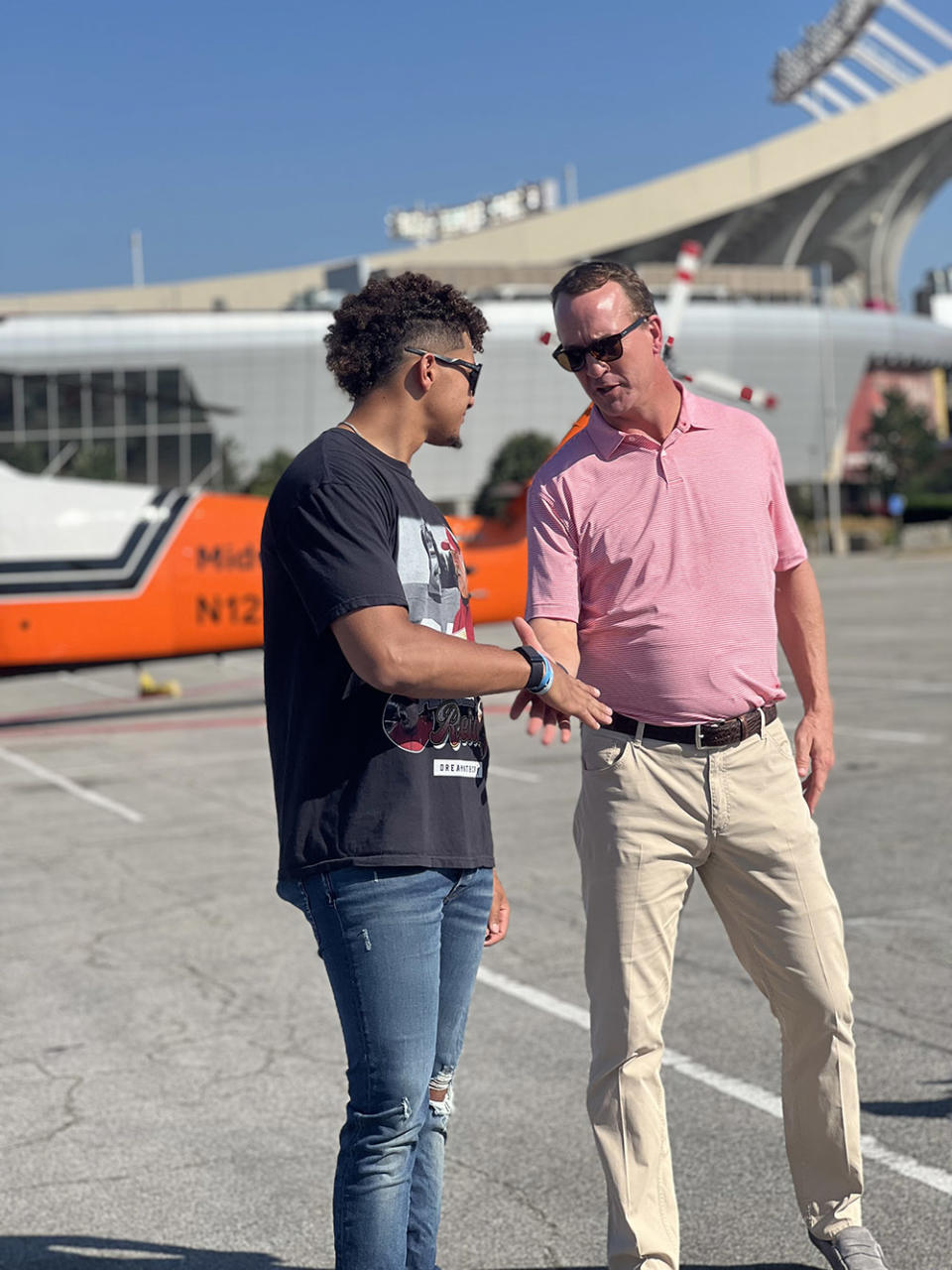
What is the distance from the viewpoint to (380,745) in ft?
9.73

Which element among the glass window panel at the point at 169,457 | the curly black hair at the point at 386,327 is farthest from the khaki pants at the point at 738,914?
the glass window panel at the point at 169,457

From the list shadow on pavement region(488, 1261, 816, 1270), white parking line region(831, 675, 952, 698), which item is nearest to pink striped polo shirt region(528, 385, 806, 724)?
shadow on pavement region(488, 1261, 816, 1270)

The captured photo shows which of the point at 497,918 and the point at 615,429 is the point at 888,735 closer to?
the point at 615,429

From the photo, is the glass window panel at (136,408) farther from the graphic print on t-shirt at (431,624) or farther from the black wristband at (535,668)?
the black wristband at (535,668)

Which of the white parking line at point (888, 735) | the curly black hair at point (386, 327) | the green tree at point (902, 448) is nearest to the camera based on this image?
the curly black hair at point (386, 327)

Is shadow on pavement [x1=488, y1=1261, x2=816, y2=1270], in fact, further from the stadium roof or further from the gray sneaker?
the stadium roof

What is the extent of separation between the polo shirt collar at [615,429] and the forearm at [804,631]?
1.59ft

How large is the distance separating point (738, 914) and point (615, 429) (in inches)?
49.5

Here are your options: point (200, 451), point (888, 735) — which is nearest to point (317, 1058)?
point (888, 735)

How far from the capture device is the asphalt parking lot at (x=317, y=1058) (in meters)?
3.99

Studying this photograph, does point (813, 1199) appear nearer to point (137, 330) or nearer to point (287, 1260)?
point (287, 1260)

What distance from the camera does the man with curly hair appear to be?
9.54 feet

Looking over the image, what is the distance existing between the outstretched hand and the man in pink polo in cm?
3

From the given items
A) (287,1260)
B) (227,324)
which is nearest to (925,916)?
(287,1260)
